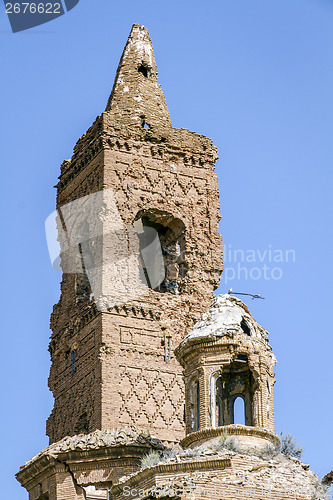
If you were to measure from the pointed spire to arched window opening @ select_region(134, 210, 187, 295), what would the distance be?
2510 millimetres

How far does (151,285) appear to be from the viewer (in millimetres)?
43094

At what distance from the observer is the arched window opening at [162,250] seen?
43.1 metres

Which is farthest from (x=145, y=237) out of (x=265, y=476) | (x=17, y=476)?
(x=265, y=476)

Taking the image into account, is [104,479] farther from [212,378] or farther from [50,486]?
[212,378]

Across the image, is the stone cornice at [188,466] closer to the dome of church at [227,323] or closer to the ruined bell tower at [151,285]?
the dome of church at [227,323]

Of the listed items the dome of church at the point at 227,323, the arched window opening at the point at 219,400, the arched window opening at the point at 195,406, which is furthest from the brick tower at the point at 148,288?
the dome of church at the point at 227,323

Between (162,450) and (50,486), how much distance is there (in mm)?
2698

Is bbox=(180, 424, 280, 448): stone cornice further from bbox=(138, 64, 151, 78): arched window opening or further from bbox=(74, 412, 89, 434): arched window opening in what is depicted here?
bbox=(138, 64, 151, 78): arched window opening

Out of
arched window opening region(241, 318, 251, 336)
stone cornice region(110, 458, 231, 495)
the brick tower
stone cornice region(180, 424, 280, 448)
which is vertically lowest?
stone cornice region(110, 458, 231, 495)

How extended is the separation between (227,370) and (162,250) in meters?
8.71

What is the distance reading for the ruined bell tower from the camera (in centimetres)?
4062

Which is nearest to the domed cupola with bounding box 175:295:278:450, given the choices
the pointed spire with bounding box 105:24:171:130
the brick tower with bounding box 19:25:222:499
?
the brick tower with bounding box 19:25:222:499

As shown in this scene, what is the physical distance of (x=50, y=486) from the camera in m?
37.5

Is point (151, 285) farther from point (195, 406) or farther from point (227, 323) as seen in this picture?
point (195, 406)
